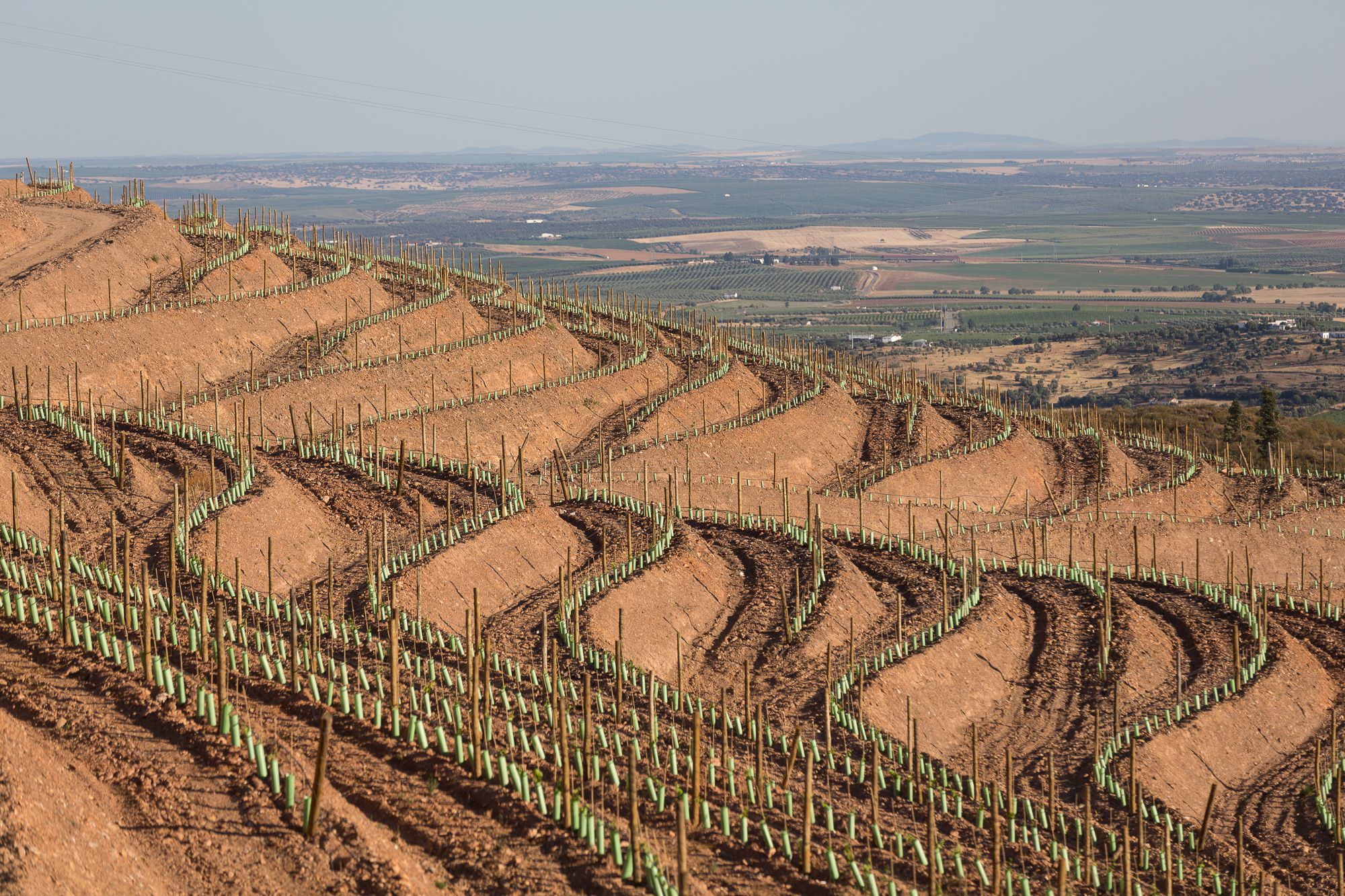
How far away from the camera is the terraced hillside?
54.2 ft

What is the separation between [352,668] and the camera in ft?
73.7

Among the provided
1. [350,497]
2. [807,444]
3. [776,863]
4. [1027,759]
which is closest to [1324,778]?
[1027,759]

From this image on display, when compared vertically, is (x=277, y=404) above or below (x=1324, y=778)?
above

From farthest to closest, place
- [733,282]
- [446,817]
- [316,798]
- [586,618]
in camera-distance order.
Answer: [733,282] < [586,618] < [446,817] < [316,798]

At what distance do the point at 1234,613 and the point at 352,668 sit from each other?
17.2m

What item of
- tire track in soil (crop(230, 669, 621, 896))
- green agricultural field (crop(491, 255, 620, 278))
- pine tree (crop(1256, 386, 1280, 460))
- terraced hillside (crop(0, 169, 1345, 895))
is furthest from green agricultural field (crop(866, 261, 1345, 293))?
tire track in soil (crop(230, 669, 621, 896))

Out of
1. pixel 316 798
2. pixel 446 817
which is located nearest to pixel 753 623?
pixel 446 817

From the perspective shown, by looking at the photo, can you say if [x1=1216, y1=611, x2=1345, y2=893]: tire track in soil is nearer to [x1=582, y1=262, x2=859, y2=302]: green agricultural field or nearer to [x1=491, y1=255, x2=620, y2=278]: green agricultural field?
[x1=582, y1=262, x2=859, y2=302]: green agricultural field

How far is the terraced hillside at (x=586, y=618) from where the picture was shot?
54.2 feet

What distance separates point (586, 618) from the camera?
87.9 feet

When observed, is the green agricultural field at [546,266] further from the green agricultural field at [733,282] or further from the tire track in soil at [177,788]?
the tire track in soil at [177,788]

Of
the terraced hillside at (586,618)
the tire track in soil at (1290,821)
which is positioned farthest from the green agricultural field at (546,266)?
the tire track in soil at (1290,821)

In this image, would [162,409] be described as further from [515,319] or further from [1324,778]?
[1324,778]

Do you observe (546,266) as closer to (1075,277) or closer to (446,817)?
(1075,277)
